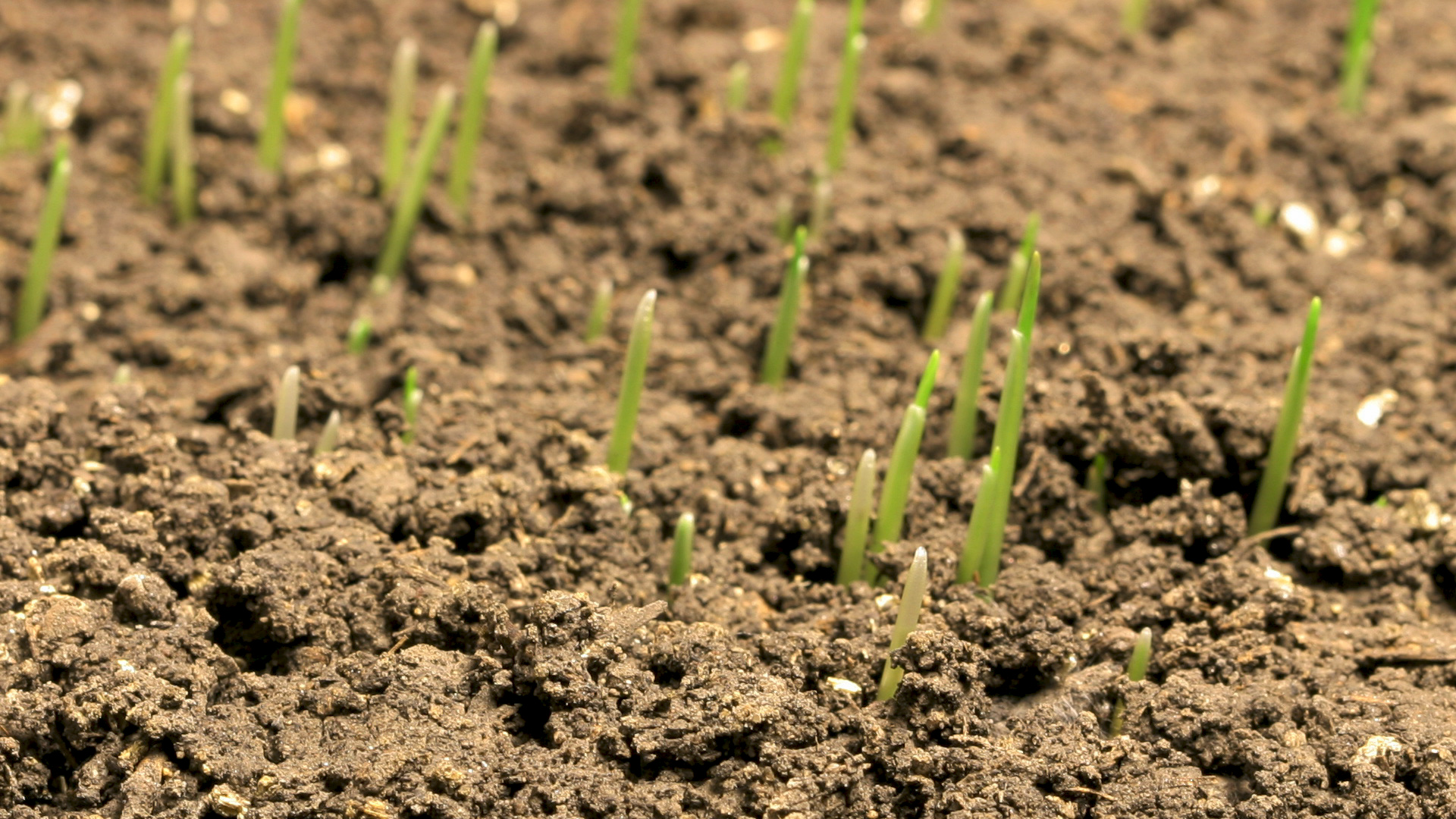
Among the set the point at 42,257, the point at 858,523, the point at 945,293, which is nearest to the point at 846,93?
the point at 945,293

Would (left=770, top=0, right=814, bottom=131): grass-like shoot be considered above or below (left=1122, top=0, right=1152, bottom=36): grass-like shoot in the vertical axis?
below

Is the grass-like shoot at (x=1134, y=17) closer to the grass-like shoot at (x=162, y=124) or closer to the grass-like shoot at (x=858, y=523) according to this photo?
the grass-like shoot at (x=858, y=523)

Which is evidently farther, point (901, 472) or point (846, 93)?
point (846, 93)

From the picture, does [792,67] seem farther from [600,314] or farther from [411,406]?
[411,406]

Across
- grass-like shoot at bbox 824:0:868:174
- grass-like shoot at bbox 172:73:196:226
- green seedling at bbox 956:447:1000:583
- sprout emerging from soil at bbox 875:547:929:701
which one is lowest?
sprout emerging from soil at bbox 875:547:929:701

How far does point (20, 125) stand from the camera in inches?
112

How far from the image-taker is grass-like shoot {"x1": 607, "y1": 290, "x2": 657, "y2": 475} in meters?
2.05

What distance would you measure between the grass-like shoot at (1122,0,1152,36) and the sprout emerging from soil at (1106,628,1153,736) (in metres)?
1.79

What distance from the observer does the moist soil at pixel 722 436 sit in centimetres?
180

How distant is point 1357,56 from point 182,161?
7.67 feet

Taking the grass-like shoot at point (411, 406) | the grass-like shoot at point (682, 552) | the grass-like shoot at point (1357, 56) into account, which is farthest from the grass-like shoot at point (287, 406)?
the grass-like shoot at point (1357, 56)

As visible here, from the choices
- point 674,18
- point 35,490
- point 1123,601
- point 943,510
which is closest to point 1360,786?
point 1123,601

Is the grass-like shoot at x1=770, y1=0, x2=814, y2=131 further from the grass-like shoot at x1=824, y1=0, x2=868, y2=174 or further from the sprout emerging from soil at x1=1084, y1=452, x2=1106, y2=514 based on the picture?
the sprout emerging from soil at x1=1084, y1=452, x2=1106, y2=514

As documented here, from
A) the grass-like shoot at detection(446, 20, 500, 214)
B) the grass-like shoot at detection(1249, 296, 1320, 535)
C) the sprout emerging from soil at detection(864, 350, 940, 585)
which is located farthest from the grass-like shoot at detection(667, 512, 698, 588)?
the grass-like shoot at detection(446, 20, 500, 214)
